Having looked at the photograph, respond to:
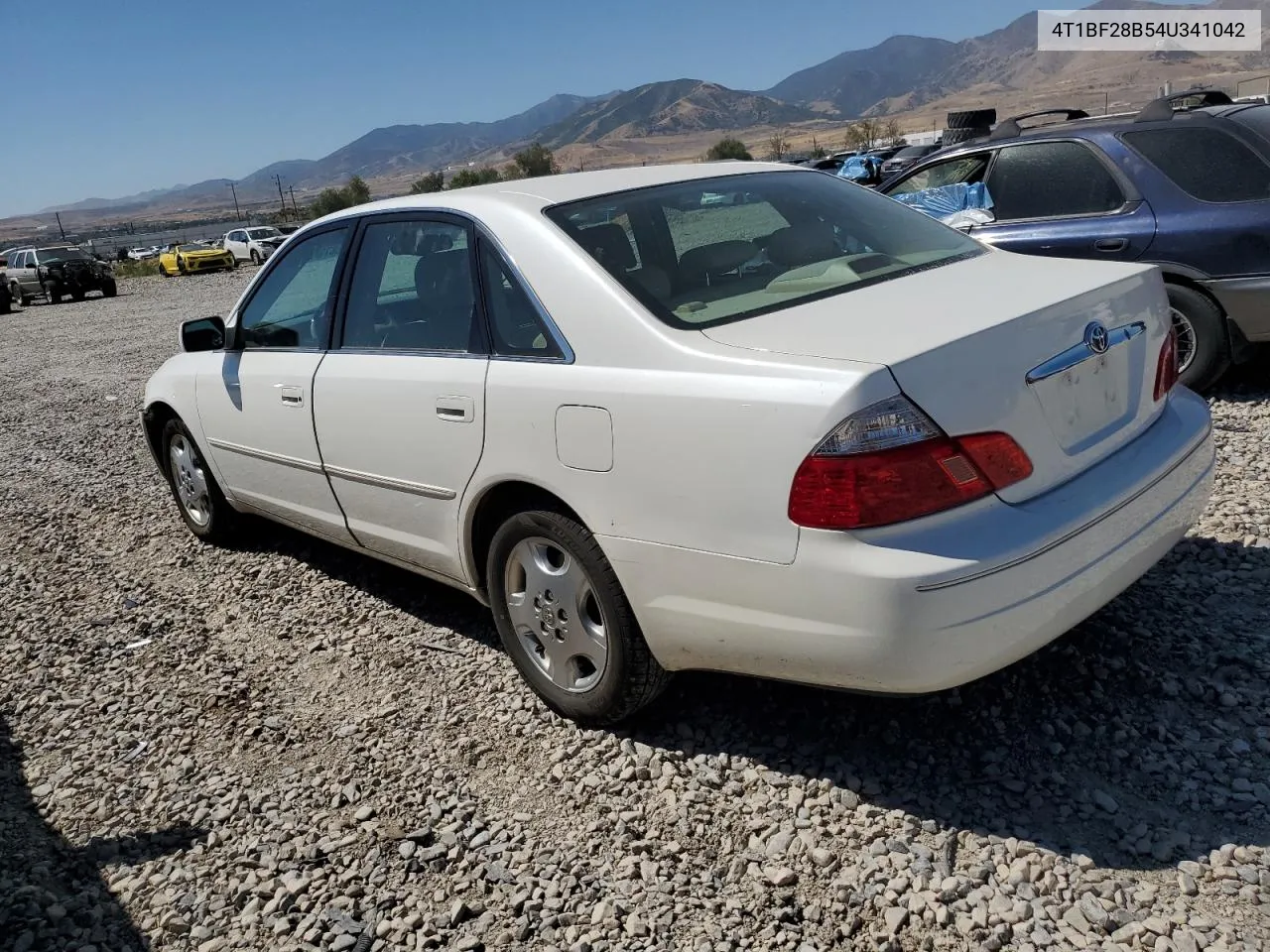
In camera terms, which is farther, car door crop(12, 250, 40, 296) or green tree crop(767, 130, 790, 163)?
green tree crop(767, 130, 790, 163)

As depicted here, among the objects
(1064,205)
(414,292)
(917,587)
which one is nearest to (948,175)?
(1064,205)

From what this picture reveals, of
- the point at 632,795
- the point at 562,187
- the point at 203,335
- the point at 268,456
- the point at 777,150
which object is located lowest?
the point at 632,795

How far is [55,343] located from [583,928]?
19.5 meters

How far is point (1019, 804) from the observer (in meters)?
2.70

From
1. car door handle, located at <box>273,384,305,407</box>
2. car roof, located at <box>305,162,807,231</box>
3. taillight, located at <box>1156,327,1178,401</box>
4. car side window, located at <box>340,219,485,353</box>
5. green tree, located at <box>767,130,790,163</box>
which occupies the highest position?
green tree, located at <box>767,130,790,163</box>

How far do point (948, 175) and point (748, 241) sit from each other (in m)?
4.11

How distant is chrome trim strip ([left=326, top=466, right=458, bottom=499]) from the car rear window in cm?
457

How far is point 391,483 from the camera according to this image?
3656mm

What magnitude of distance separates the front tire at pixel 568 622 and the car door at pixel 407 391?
10.4 inches

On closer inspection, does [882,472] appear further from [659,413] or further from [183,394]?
[183,394]

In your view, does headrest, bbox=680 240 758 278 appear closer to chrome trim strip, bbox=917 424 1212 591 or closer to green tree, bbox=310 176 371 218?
chrome trim strip, bbox=917 424 1212 591

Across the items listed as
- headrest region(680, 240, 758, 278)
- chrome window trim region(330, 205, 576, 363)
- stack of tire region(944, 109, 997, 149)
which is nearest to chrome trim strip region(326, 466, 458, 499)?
chrome window trim region(330, 205, 576, 363)

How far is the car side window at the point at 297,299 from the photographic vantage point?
162 inches

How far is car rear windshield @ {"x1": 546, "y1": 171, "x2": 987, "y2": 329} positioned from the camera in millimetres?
3010
